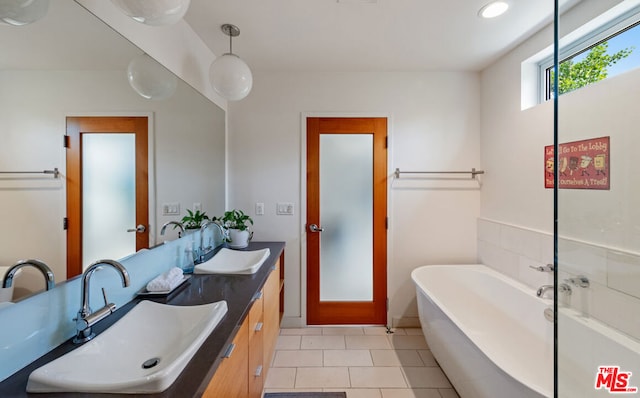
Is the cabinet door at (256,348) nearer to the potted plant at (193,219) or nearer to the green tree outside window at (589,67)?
the potted plant at (193,219)

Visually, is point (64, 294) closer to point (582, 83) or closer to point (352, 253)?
point (352, 253)

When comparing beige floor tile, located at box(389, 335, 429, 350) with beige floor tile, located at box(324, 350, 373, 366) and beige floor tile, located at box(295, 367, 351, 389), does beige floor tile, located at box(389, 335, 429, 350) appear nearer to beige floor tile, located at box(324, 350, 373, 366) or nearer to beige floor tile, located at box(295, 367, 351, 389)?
beige floor tile, located at box(324, 350, 373, 366)

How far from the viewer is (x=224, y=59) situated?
1.82 metres

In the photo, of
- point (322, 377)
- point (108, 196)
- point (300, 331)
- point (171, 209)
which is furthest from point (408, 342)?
point (108, 196)

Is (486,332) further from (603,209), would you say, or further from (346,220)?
(346,220)

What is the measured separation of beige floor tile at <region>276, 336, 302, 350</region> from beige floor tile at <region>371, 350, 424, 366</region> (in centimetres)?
67

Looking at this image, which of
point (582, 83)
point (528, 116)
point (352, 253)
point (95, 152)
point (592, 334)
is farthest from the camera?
point (352, 253)

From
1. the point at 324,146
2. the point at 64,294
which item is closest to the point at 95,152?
the point at 64,294

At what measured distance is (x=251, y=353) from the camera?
4.48 feet

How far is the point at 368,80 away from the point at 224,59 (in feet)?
4.64

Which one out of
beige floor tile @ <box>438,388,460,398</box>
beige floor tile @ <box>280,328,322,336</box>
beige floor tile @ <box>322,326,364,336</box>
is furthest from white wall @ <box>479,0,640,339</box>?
beige floor tile @ <box>280,328,322,336</box>

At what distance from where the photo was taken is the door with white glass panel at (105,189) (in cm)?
103

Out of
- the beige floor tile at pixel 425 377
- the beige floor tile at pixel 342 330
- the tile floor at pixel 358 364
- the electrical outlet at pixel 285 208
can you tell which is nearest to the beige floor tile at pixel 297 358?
the tile floor at pixel 358 364

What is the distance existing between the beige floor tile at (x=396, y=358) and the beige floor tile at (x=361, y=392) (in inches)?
11.1
